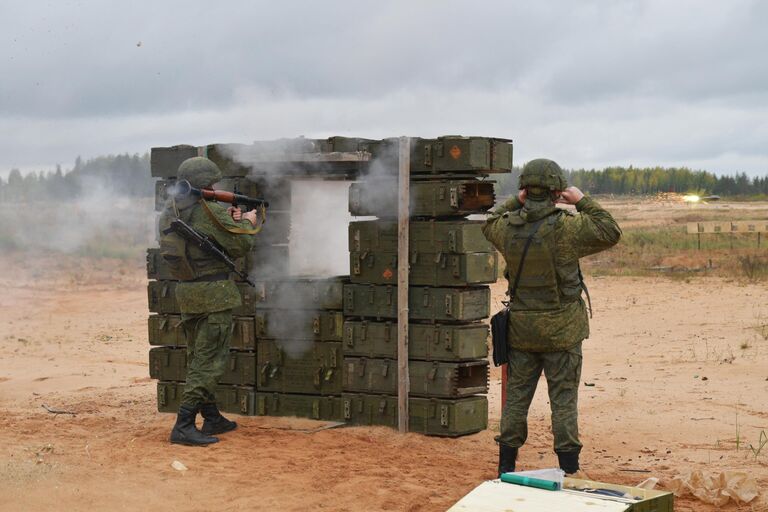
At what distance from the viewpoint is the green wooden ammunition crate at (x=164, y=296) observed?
9891 mm

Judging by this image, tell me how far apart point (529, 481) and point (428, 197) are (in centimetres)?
385

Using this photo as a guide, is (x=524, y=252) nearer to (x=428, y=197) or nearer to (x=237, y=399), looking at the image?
(x=428, y=197)

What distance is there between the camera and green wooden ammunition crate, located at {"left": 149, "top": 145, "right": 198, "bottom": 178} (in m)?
9.84

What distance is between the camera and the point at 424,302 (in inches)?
346

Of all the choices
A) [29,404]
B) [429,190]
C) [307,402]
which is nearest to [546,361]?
[429,190]

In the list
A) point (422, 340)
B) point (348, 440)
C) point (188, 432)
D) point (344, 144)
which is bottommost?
point (348, 440)

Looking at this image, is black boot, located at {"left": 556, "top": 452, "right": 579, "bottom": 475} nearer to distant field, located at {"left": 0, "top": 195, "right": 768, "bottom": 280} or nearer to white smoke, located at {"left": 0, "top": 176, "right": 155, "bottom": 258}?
distant field, located at {"left": 0, "top": 195, "right": 768, "bottom": 280}

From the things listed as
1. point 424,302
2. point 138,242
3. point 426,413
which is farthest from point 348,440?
point 138,242

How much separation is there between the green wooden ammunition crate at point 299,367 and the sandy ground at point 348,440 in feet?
1.10

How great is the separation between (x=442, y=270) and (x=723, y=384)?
4.22 metres

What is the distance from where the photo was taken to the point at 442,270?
873cm

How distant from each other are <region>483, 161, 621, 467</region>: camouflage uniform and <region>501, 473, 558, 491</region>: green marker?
1.69 m

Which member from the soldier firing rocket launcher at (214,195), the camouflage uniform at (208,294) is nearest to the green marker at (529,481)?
the camouflage uniform at (208,294)

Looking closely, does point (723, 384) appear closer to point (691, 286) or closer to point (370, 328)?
point (370, 328)
